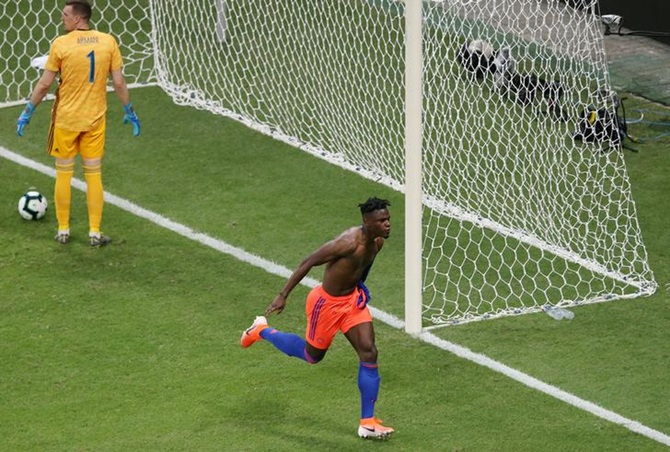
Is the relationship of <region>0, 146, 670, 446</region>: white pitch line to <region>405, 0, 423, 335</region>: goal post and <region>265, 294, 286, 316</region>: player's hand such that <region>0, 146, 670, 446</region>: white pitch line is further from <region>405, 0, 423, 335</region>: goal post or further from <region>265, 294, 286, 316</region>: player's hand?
<region>265, 294, 286, 316</region>: player's hand

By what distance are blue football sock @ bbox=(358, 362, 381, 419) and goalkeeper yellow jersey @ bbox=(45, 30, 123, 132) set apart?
3.93 metres

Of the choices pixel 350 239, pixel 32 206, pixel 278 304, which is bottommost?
pixel 32 206

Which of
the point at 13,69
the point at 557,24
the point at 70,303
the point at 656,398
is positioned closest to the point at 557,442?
the point at 656,398

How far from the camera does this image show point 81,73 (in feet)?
42.4

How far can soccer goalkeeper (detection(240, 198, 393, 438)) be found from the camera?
10.2 meters

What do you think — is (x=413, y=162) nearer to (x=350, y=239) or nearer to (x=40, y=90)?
(x=350, y=239)

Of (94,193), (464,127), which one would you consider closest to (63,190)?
(94,193)

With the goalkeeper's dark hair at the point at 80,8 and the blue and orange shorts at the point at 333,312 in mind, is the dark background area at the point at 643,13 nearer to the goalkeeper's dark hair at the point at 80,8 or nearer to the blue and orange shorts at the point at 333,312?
the goalkeeper's dark hair at the point at 80,8

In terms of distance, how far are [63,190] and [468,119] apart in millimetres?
3509

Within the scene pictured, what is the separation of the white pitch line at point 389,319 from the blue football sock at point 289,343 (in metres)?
1.33

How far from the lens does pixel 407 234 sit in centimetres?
1167

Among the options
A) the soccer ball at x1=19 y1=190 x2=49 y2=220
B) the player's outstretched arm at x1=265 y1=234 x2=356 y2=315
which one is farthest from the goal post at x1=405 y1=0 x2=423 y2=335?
the soccer ball at x1=19 y1=190 x2=49 y2=220

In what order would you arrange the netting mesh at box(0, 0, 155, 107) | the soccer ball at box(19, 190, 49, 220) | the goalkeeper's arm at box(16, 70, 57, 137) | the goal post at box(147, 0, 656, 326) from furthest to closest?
the netting mesh at box(0, 0, 155, 107)
the soccer ball at box(19, 190, 49, 220)
the goalkeeper's arm at box(16, 70, 57, 137)
the goal post at box(147, 0, 656, 326)

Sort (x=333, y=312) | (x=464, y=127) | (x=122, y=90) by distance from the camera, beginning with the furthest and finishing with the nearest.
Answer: (x=464, y=127) → (x=122, y=90) → (x=333, y=312)
